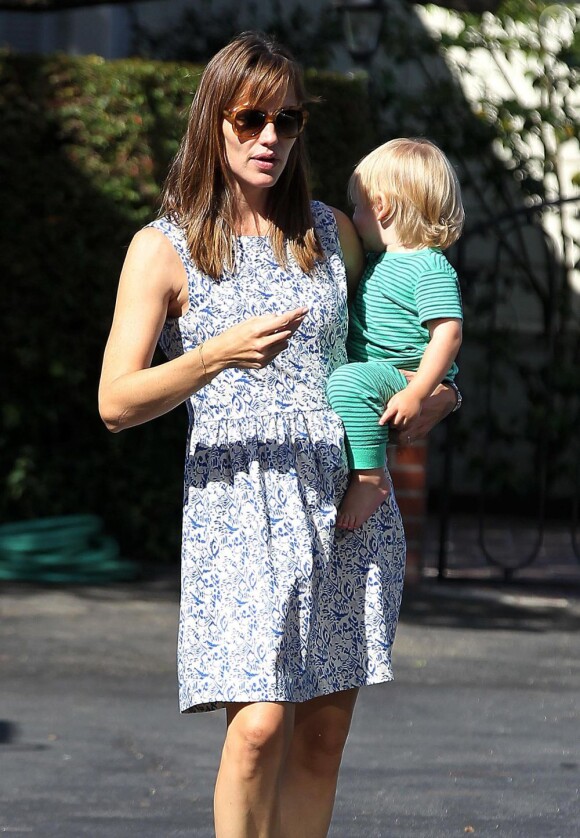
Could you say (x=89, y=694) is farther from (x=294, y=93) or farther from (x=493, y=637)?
(x=294, y=93)

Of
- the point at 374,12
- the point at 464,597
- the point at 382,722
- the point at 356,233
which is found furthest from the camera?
the point at 374,12

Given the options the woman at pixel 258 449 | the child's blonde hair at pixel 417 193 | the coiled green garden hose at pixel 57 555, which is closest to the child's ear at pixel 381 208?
the child's blonde hair at pixel 417 193

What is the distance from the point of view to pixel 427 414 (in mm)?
3010

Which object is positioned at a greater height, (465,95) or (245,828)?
(465,95)

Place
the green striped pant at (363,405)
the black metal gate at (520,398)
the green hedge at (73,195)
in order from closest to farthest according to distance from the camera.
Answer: the green striped pant at (363,405) → the green hedge at (73,195) → the black metal gate at (520,398)

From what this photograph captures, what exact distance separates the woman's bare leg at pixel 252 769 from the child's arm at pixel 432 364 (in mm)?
629

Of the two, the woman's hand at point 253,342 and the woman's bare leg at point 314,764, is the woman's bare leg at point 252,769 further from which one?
the woman's hand at point 253,342

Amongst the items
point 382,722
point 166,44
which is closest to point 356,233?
point 382,722

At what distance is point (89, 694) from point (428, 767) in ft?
4.49

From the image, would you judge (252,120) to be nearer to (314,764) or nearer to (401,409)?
(401,409)

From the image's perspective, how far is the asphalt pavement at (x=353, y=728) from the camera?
160 inches

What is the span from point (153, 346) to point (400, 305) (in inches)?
20.9

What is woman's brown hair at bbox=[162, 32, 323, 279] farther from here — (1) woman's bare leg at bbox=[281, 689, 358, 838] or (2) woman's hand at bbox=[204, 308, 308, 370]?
(1) woman's bare leg at bbox=[281, 689, 358, 838]

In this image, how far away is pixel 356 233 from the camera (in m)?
3.13
